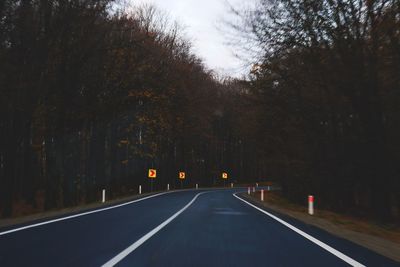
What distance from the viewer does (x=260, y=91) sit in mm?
24234

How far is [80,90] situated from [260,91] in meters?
11.5

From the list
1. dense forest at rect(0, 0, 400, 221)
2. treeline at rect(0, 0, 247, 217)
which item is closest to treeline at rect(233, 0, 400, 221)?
dense forest at rect(0, 0, 400, 221)

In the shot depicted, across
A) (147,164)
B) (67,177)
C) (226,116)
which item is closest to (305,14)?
(67,177)

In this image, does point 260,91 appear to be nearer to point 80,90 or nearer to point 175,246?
point 80,90

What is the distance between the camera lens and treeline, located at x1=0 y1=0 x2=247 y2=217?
1958 cm

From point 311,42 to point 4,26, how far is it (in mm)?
11453

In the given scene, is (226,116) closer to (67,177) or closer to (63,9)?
(67,177)

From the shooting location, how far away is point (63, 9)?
20.8 meters

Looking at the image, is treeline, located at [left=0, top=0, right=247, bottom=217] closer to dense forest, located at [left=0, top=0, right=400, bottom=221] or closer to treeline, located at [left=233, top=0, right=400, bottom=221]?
dense forest, located at [left=0, top=0, right=400, bottom=221]

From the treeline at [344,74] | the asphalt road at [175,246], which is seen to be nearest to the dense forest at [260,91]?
the treeline at [344,74]

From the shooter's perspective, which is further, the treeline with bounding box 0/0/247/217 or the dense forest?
the treeline with bounding box 0/0/247/217

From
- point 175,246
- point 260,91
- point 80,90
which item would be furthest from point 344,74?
point 80,90

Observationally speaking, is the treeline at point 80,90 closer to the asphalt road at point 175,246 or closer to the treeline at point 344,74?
the treeline at point 344,74

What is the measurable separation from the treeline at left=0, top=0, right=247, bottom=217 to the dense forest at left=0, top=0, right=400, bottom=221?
0.08m
